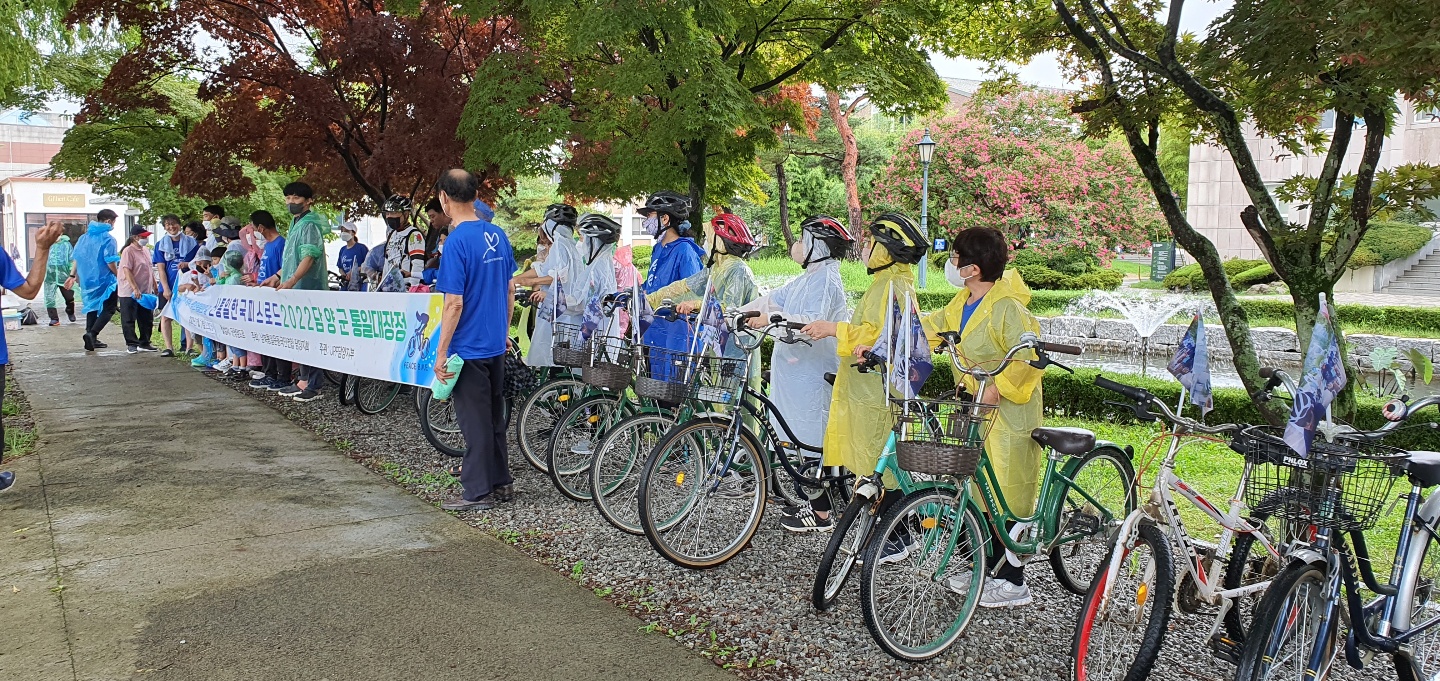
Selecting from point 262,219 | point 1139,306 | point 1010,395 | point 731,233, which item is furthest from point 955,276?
point 1139,306

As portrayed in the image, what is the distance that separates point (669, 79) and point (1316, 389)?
665cm

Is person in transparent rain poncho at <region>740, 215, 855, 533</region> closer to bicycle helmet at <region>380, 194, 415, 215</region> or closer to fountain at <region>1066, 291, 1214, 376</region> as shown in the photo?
bicycle helmet at <region>380, 194, 415, 215</region>

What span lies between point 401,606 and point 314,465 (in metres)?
2.83

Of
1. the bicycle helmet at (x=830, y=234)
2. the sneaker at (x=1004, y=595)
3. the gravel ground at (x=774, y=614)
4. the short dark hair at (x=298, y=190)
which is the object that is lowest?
the gravel ground at (x=774, y=614)

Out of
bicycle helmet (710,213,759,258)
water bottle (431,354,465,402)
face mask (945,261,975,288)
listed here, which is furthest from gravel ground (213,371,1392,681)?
bicycle helmet (710,213,759,258)

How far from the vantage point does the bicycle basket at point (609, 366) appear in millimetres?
4977

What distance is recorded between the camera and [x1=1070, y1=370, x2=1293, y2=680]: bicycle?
298cm

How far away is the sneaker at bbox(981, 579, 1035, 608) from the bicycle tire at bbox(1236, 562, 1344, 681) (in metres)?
1.30

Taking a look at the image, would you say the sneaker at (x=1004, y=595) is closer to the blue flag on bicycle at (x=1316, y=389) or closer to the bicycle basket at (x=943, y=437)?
the bicycle basket at (x=943, y=437)

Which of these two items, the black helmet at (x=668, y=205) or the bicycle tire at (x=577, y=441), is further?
the black helmet at (x=668, y=205)

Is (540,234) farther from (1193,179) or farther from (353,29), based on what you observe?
(1193,179)

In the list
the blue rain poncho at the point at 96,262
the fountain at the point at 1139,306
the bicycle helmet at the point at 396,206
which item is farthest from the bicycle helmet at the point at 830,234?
the fountain at the point at 1139,306

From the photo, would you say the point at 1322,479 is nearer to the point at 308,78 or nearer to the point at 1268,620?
the point at 1268,620

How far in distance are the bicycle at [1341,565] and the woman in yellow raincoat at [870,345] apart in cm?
165
